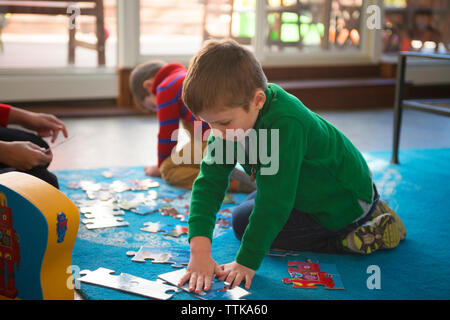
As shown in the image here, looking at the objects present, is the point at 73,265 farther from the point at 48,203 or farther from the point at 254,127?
the point at 254,127

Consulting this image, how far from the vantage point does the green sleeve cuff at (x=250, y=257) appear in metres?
1.37

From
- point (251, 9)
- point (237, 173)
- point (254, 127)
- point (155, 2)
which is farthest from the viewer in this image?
point (251, 9)

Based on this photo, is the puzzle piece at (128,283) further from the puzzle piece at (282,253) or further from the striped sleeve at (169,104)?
the striped sleeve at (169,104)

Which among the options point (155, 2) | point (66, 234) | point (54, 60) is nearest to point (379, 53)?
point (155, 2)

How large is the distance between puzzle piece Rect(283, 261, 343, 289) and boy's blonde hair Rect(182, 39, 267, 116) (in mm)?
537

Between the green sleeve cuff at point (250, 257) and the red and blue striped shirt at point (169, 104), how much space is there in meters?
0.98

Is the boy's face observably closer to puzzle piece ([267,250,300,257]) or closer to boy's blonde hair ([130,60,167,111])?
puzzle piece ([267,250,300,257])

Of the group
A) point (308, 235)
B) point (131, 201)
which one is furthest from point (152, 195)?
point (308, 235)

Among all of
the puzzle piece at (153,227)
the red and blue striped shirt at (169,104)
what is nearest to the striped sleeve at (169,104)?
the red and blue striped shirt at (169,104)

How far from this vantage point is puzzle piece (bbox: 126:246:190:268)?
5.16ft
